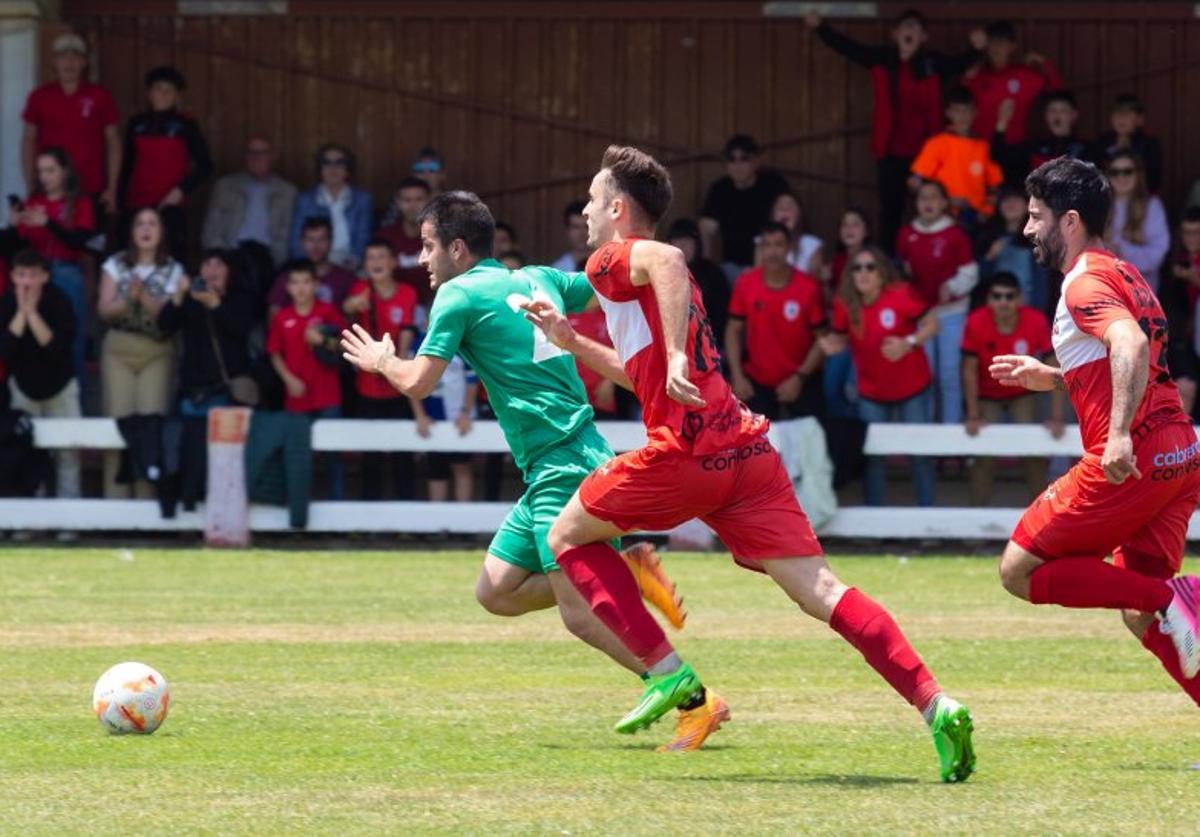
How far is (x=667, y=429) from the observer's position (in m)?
7.30

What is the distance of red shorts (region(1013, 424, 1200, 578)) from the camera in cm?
743

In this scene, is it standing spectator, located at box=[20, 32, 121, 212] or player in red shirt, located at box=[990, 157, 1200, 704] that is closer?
player in red shirt, located at box=[990, 157, 1200, 704]

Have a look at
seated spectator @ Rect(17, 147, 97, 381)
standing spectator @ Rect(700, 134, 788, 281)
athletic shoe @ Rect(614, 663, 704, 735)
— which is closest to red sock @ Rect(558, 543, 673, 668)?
athletic shoe @ Rect(614, 663, 704, 735)

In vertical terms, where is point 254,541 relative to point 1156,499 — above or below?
below

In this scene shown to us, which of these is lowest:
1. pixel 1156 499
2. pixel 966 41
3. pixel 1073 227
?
pixel 1156 499

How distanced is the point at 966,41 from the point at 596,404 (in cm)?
506

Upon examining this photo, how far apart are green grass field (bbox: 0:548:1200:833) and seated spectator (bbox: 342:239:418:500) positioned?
A: 2418mm

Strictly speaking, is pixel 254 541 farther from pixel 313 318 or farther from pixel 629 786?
pixel 629 786

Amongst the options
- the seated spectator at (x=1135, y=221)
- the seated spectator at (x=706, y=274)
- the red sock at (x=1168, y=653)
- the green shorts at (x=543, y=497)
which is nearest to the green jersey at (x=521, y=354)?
the green shorts at (x=543, y=497)

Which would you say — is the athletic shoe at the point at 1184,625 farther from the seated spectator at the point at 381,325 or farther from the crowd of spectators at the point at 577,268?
the seated spectator at the point at 381,325

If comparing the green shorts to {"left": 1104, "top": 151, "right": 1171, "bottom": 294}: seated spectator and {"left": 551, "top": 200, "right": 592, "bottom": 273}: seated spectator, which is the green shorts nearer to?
{"left": 551, "top": 200, "right": 592, "bottom": 273}: seated spectator

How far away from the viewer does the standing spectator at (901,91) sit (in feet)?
59.0

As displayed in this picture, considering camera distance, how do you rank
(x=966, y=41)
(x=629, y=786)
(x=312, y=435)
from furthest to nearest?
1. (x=966, y=41)
2. (x=312, y=435)
3. (x=629, y=786)

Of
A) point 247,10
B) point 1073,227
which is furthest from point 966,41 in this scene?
point 1073,227
